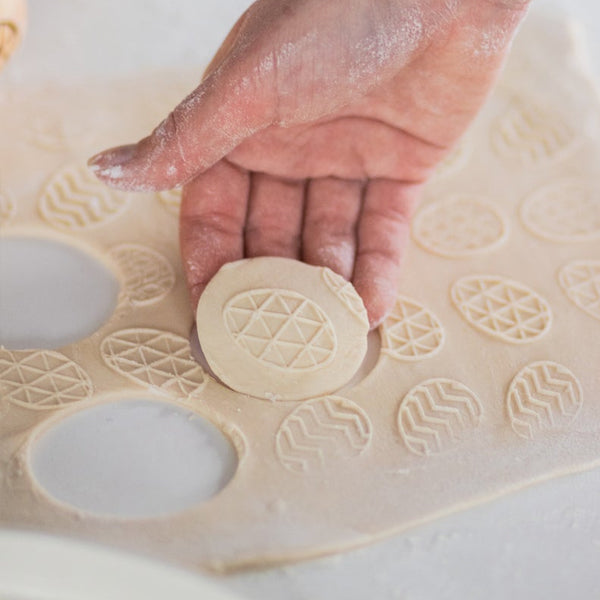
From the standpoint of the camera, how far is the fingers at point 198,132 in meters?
1.14

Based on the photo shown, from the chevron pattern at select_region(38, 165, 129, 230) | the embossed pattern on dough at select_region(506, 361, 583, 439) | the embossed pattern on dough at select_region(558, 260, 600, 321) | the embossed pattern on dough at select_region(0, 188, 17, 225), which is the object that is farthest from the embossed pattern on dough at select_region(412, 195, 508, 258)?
the embossed pattern on dough at select_region(0, 188, 17, 225)

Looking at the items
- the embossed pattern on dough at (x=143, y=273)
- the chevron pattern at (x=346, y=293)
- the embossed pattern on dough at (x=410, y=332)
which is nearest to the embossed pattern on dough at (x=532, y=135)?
the embossed pattern on dough at (x=410, y=332)

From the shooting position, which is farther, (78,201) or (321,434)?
(78,201)

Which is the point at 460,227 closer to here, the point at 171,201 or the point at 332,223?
the point at 332,223

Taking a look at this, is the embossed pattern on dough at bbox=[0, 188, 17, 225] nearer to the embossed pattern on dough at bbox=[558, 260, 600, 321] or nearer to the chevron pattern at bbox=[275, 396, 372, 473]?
the chevron pattern at bbox=[275, 396, 372, 473]

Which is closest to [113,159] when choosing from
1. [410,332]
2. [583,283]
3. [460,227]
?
[410,332]

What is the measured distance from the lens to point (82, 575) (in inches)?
37.0

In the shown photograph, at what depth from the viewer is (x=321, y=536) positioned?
103 centimetres

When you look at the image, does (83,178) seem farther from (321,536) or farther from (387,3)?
(321,536)

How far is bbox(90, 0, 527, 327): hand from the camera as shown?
1.15m

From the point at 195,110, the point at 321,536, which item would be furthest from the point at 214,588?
the point at 195,110

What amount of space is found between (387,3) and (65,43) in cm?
88

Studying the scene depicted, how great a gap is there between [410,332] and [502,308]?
0.52ft

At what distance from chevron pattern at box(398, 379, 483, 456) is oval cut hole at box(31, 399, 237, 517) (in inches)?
9.3
